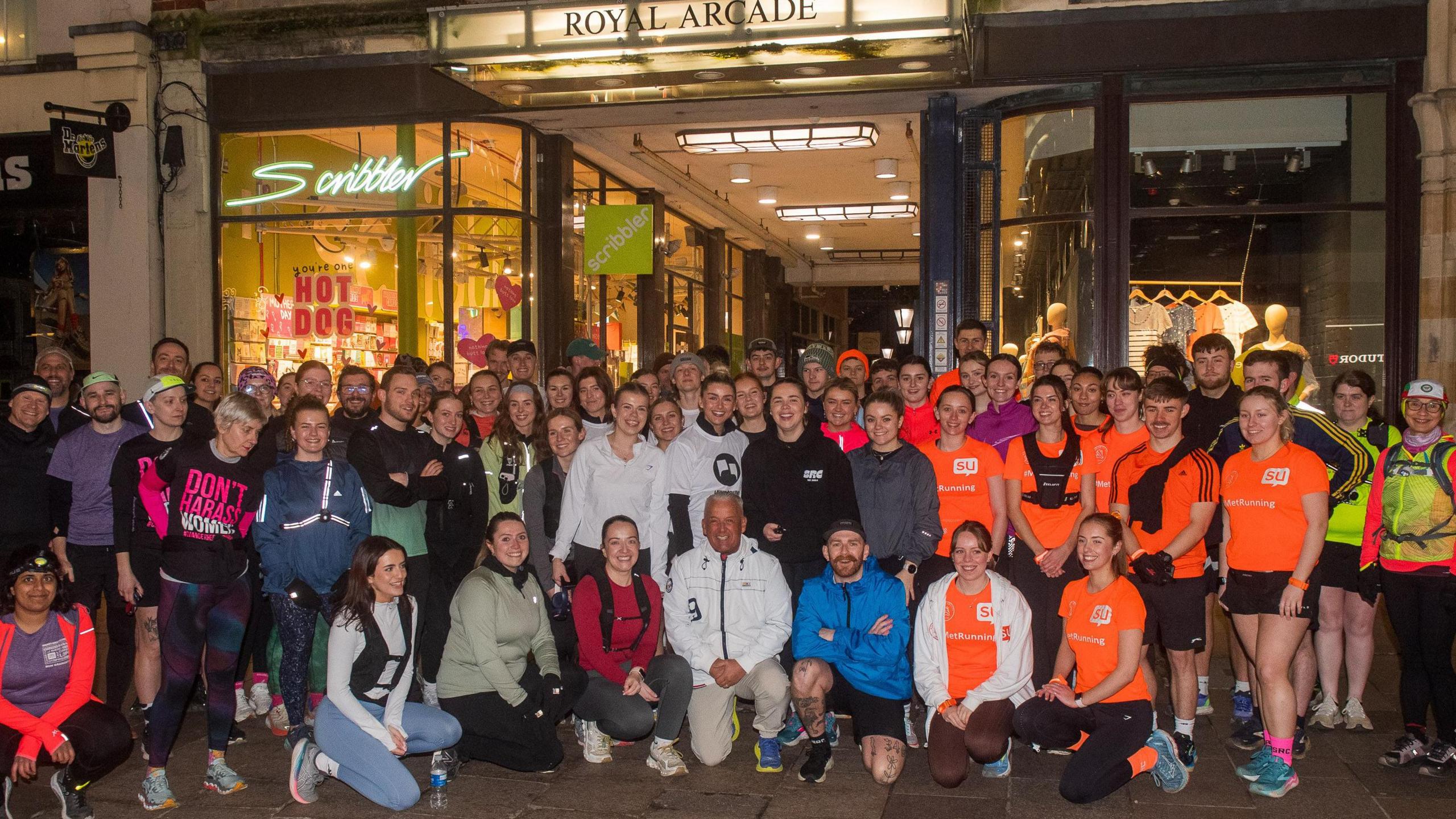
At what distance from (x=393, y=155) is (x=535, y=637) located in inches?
305

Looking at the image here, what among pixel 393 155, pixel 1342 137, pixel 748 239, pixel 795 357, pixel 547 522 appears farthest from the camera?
pixel 795 357

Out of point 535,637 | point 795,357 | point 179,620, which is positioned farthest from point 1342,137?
point 795,357

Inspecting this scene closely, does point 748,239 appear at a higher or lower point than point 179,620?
higher

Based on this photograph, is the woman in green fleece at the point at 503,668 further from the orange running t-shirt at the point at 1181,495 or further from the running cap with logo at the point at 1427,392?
the running cap with logo at the point at 1427,392

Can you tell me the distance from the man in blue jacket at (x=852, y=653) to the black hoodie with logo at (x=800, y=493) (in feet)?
1.20

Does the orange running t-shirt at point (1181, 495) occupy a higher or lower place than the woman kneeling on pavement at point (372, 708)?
higher

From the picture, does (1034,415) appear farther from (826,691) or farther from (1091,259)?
(1091,259)

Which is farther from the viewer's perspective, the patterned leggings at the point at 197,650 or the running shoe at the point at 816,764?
the running shoe at the point at 816,764

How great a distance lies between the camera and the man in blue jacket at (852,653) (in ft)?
18.5

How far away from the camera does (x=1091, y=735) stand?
5.37 m

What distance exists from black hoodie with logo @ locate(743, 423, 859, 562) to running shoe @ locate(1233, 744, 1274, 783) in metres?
2.24

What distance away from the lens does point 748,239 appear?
21.8 meters

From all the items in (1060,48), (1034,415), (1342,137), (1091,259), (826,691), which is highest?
(1060,48)

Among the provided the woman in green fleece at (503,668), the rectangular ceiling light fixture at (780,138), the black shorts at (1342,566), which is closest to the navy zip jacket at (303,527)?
the woman in green fleece at (503,668)
